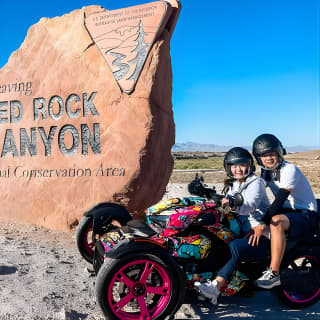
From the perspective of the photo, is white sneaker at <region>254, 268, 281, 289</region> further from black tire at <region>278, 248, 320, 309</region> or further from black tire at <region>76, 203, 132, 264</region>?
black tire at <region>76, 203, 132, 264</region>

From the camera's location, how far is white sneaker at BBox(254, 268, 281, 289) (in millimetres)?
2951

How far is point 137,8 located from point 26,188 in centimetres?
382

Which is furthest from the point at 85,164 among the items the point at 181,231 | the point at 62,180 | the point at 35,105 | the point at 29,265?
the point at 181,231

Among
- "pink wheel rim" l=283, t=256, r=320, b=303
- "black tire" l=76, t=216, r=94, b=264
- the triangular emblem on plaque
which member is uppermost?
the triangular emblem on plaque

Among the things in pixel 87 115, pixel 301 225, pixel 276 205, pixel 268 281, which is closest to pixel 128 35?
pixel 87 115

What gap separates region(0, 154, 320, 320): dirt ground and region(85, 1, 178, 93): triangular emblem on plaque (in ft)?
10.2

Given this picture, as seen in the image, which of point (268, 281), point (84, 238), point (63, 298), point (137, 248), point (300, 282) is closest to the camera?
point (137, 248)

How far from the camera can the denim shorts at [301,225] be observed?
3105 mm

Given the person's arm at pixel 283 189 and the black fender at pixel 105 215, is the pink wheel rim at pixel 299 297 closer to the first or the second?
the person's arm at pixel 283 189

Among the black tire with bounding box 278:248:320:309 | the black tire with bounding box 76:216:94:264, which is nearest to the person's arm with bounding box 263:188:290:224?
the black tire with bounding box 278:248:320:309

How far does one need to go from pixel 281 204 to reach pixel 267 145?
59 centimetres

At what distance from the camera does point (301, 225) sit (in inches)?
123

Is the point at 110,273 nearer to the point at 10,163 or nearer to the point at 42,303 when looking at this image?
the point at 42,303

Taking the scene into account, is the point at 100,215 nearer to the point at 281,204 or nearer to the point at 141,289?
the point at 141,289
